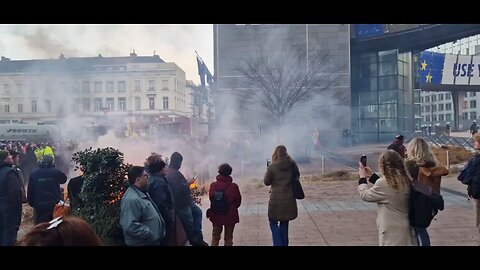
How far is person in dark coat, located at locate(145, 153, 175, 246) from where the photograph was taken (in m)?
3.78

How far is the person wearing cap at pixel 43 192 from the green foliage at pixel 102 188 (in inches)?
33.2

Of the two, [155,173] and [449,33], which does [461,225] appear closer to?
[449,33]

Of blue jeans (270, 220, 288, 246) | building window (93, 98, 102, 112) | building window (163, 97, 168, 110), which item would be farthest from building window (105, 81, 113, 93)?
blue jeans (270, 220, 288, 246)

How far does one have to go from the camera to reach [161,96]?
5.95m

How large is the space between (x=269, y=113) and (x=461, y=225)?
328 cm

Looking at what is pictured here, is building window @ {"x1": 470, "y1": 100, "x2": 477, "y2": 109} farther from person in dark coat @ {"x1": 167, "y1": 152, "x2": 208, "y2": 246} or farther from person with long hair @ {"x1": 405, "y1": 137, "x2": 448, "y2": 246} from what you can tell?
person in dark coat @ {"x1": 167, "y1": 152, "x2": 208, "y2": 246}

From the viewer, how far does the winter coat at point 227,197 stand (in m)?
4.43

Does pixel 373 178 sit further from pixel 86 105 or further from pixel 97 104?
pixel 86 105

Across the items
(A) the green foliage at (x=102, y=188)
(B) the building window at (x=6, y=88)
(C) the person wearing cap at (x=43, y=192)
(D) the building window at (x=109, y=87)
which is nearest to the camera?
(A) the green foliage at (x=102, y=188)

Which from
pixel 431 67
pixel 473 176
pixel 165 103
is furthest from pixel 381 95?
pixel 165 103

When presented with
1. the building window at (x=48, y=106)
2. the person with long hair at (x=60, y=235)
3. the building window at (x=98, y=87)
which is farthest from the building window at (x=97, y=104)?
the person with long hair at (x=60, y=235)

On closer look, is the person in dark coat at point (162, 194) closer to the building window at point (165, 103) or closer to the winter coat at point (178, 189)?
the winter coat at point (178, 189)

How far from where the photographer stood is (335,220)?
563 cm

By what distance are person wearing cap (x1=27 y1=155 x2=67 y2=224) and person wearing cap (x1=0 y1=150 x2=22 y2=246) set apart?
0.24 m
